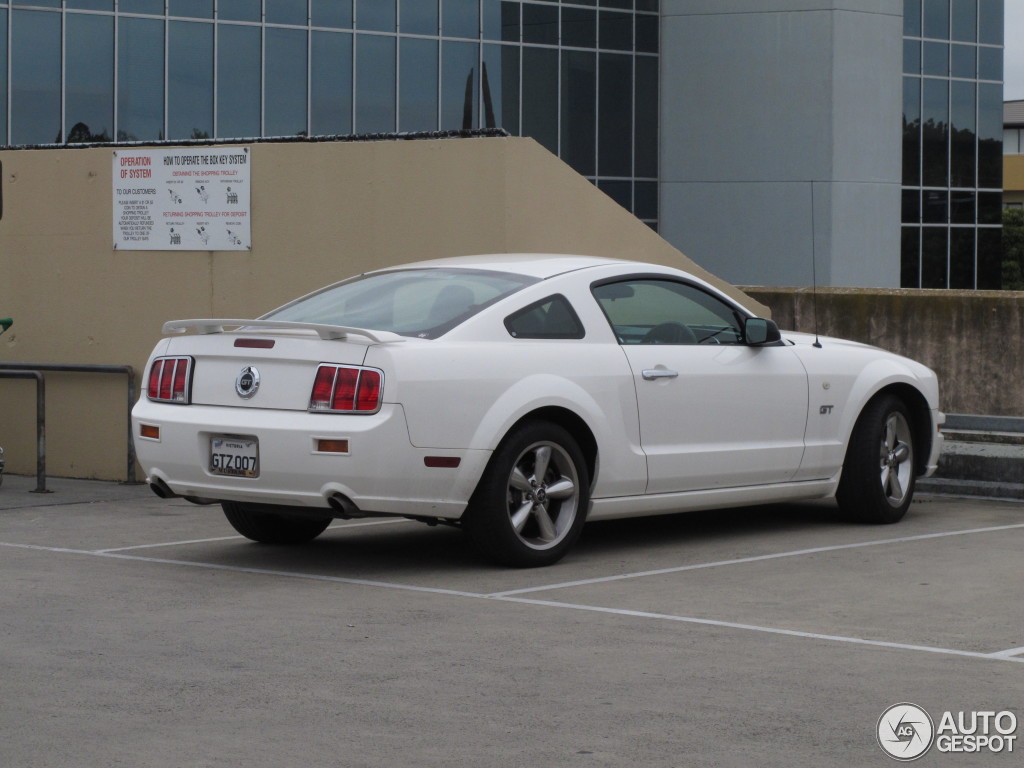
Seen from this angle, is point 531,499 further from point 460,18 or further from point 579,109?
point 579,109

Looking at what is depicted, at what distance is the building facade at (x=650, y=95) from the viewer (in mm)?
33812

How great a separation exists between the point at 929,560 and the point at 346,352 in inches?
122

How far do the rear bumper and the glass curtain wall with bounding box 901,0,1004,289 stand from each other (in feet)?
121

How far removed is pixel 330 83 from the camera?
3462 cm

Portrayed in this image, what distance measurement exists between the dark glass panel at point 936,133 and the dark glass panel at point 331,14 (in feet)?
55.5

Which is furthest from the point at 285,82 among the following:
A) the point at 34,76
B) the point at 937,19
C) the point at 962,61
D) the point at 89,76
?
the point at 962,61

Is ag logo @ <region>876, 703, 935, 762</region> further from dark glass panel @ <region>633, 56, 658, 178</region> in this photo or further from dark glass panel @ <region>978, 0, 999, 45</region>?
dark glass panel @ <region>978, 0, 999, 45</region>

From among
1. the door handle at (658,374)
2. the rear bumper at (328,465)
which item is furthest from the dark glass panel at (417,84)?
the rear bumper at (328,465)

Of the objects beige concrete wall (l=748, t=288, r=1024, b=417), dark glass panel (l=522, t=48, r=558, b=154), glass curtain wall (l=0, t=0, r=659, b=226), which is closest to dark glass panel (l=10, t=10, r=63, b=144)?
glass curtain wall (l=0, t=0, r=659, b=226)

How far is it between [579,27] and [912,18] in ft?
36.1

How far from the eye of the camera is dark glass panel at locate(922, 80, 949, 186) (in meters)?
43.4

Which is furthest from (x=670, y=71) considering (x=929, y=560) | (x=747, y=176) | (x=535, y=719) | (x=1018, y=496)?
(x=535, y=719)

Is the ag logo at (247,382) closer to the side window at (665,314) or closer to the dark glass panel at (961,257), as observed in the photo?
the side window at (665,314)

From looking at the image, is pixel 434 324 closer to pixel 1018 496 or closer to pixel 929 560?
pixel 929 560
